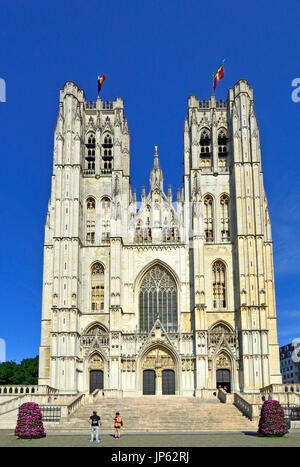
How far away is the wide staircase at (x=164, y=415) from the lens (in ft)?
94.3

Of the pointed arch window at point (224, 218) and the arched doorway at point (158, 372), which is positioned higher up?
the pointed arch window at point (224, 218)

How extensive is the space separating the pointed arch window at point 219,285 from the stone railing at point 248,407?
40.7 ft

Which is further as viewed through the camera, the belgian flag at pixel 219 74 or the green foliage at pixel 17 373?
the green foliage at pixel 17 373

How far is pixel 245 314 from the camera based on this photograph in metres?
44.0

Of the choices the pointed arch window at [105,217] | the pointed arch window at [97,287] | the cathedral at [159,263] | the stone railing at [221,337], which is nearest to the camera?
the cathedral at [159,263]

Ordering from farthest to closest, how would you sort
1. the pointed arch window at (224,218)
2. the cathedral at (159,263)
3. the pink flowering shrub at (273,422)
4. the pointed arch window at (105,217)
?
the pointed arch window at (105,217) < the pointed arch window at (224,218) < the cathedral at (159,263) < the pink flowering shrub at (273,422)

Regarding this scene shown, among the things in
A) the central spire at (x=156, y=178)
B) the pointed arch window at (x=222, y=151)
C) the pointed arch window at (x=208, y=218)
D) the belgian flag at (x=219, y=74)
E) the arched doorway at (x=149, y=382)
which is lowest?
the arched doorway at (x=149, y=382)

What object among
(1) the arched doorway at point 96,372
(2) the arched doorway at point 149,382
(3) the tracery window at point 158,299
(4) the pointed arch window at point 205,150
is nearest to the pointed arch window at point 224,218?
(4) the pointed arch window at point 205,150

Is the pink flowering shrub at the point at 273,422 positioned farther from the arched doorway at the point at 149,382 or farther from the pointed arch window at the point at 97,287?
the pointed arch window at the point at 97,287

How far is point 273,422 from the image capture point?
2256cm

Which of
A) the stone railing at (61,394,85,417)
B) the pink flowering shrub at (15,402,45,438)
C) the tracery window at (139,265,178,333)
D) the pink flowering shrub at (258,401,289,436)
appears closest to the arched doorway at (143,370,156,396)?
the tracery window at (139,265,178,333)

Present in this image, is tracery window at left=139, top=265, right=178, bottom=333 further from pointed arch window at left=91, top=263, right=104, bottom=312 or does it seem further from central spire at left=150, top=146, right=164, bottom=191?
central spire at left=150, top=146, right=164, bottom=191

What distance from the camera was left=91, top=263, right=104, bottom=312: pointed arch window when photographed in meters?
47.3
